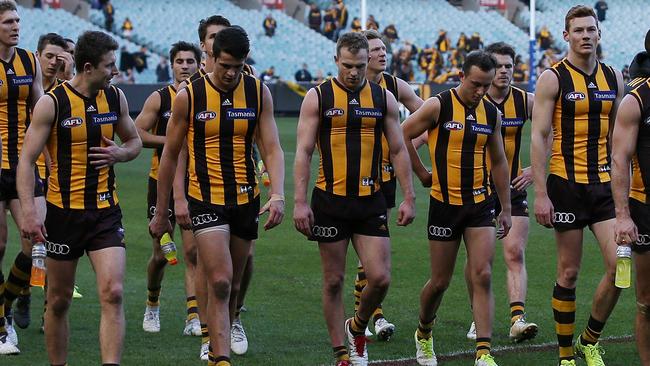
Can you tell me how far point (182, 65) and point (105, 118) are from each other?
2.61 meters

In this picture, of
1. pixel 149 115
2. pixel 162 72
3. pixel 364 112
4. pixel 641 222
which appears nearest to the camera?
pixel 641 222

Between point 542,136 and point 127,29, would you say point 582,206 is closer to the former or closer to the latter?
point 542,136

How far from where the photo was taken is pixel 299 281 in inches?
482

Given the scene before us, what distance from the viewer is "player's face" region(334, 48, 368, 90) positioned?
811 cm

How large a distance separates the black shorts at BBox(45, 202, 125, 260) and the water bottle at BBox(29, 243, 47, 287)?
414mm

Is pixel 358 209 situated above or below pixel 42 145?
below

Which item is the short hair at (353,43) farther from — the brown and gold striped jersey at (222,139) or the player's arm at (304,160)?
the brown and gold striped jersey at (222,139)

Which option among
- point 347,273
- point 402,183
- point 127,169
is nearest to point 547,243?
point 347,273

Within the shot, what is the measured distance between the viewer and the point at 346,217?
8266mm

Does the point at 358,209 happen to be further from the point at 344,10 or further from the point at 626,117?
the point at 344,10

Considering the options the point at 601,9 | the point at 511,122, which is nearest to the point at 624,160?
the point at 511,122

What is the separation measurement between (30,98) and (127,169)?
14604 mm

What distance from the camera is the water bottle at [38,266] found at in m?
7.92

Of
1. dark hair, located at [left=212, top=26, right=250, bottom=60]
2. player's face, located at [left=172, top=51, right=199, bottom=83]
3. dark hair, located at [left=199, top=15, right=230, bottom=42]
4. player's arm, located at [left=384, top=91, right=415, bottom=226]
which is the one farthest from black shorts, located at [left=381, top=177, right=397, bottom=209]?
dark hair, located at [left=212, top=26, right=250, bottom=60]
